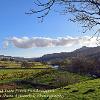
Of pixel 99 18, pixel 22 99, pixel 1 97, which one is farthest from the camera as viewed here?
pixel 1 97

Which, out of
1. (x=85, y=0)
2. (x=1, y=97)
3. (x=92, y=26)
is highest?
(x=85, y=0)

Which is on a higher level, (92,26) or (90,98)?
(92,26)

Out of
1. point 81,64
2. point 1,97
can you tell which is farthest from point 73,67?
point 1,97

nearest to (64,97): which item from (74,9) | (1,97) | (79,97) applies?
A: (79,97)

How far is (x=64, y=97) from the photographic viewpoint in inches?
981

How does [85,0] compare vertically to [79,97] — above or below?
above

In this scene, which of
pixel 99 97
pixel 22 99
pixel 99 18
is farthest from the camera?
pixel 22 99

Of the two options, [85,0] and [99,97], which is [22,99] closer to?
[99,97]

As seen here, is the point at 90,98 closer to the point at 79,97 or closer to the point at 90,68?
the point at 79,97

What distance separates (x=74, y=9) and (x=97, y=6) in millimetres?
1306

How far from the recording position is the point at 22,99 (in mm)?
25219

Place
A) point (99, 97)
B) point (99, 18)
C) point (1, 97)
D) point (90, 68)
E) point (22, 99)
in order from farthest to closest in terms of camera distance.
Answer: point (90, 68) < point (1, 97) < point (22, 99) < point (99, 97) < point (99, 18)

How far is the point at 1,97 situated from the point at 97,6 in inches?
567

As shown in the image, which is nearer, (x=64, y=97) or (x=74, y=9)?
(x=74, y=9)
